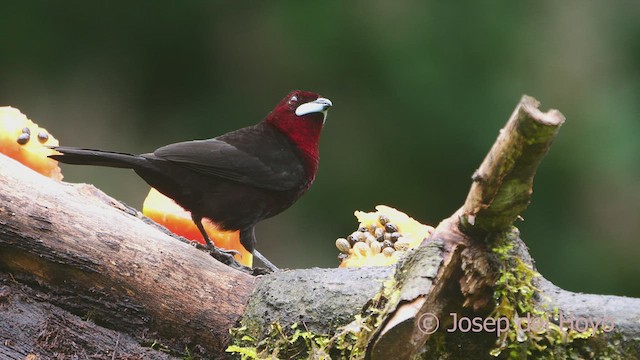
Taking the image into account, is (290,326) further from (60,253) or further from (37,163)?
(37,163)

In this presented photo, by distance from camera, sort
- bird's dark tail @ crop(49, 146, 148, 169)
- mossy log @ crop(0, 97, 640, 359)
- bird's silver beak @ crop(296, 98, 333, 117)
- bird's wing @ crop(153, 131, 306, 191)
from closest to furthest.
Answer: mossy log @ crop(0, 97, 640, 359), bird's dark tail @ crop(49, 146, 148, 169), bird's wing @ crop(153, 131, 306, 191), bird's silver beak @ crop(296, 98, 333, 117)

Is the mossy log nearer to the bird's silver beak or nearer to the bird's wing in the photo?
the bird's wing

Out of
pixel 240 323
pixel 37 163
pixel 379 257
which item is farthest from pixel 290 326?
pixel 37 163

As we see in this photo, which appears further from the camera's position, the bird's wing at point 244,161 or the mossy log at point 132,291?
the bird's wing at point 244,161

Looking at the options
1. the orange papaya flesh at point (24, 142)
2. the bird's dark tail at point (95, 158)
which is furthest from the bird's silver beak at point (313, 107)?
the orange papaya flesh at point (24, 142)

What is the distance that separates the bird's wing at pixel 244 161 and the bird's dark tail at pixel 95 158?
0.29 feet

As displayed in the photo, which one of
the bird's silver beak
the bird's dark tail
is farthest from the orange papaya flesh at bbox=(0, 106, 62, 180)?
the bird's silver beak

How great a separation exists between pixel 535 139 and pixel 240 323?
44.3 inches

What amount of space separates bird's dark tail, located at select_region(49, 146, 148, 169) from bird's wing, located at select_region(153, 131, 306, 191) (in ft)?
0.29

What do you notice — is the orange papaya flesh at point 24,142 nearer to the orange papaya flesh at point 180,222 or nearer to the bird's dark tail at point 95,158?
the bird's dark tail at point 95,158

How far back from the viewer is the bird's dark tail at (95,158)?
9.57 feet

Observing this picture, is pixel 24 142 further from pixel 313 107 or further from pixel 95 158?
pixel 313 107

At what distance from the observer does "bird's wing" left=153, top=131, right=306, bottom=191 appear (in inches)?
126

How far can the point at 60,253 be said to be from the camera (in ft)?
8.14
